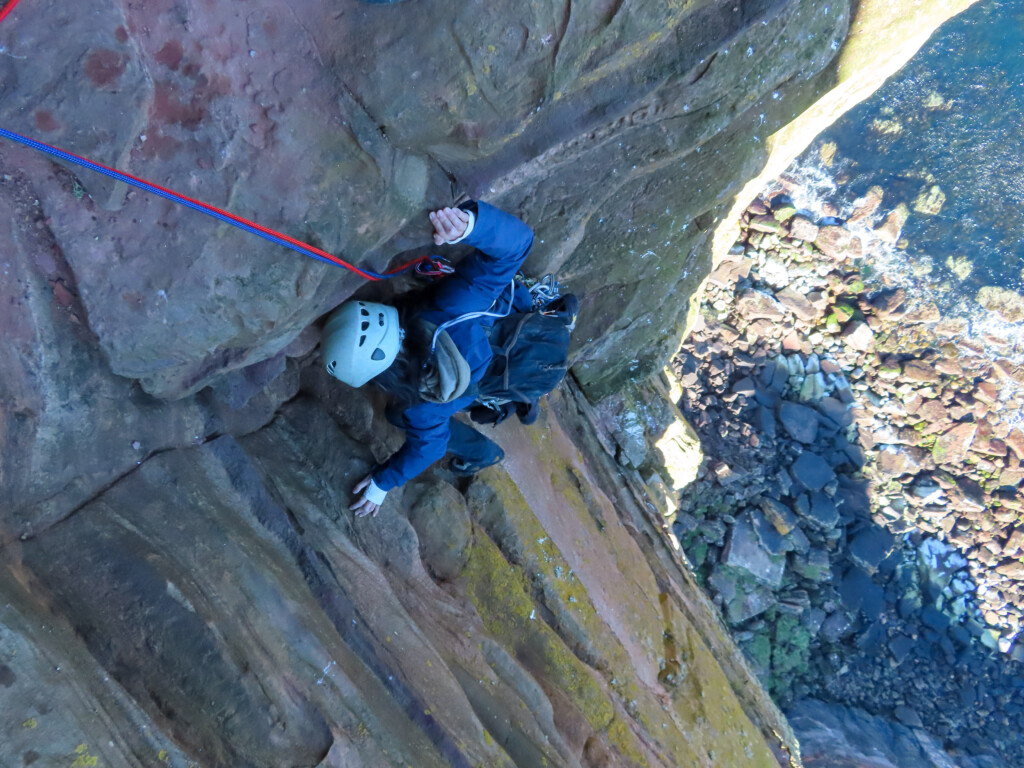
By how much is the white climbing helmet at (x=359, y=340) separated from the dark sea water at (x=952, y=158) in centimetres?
740

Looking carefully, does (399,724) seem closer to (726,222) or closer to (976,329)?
(726,222)

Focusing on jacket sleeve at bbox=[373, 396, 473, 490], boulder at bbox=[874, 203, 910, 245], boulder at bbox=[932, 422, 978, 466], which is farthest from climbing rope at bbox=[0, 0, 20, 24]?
boulder at bbox=[932, 422, 978, 466]

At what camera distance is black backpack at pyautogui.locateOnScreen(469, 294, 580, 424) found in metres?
3.00

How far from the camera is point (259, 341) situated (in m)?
2.09

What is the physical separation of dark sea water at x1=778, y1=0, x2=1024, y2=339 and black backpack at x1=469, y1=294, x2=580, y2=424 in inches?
253

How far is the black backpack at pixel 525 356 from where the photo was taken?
300 centimetres

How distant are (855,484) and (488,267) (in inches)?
277

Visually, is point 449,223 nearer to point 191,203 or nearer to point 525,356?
point 191,203

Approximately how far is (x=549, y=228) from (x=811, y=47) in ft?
5.25

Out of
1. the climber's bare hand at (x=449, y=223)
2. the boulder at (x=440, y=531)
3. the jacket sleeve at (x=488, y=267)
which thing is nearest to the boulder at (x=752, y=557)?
the boulder at (x=440, y=531)

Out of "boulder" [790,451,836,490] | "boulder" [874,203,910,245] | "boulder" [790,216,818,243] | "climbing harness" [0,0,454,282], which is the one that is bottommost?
"boulder" [790,451,836,490]

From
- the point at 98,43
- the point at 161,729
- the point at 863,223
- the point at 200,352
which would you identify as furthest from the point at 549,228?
the point at 863,223

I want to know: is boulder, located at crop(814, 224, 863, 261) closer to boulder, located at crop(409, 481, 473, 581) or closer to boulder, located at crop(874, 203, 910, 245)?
boulder, located at crop(874, 203, 910, 245)

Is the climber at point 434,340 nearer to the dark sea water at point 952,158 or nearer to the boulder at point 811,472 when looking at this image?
the boulder at point 811,472
